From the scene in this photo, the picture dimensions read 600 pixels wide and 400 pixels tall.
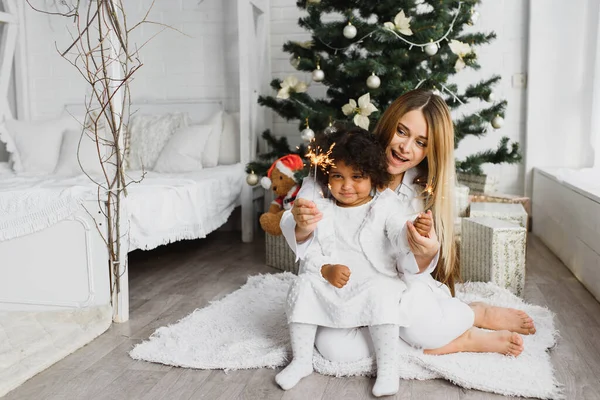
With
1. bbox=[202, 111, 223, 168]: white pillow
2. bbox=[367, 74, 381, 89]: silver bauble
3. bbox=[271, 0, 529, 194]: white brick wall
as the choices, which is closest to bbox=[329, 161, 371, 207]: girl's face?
bbox=[367, 74, 381, 89]: silver bauble

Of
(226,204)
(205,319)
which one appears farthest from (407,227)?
(226,204)

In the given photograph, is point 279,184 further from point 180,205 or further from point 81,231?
point 81,231

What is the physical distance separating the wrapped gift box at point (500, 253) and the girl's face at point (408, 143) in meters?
0.79

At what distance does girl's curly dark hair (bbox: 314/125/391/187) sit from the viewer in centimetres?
167

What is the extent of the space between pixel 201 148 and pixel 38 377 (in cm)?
210

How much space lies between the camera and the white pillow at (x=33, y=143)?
3.50m

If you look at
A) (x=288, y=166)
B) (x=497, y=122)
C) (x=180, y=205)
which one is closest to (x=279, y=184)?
(x=288, y=166)

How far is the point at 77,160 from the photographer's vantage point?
11.0ft

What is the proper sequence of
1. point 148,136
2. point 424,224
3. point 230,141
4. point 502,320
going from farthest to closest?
1. point 230,141
2. point 148,136
3. point 502,320
4. point 424,224

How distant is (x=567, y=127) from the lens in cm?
394

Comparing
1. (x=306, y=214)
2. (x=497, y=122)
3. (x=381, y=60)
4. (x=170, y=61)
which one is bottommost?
(x=306, y=214)

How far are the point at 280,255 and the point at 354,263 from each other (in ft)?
4.36

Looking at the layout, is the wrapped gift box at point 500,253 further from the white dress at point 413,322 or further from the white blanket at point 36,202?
the white blanket at point 36,202

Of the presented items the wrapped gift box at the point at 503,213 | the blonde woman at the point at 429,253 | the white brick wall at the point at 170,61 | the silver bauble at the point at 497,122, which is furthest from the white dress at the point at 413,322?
the white brick wall at the point at 170,61
